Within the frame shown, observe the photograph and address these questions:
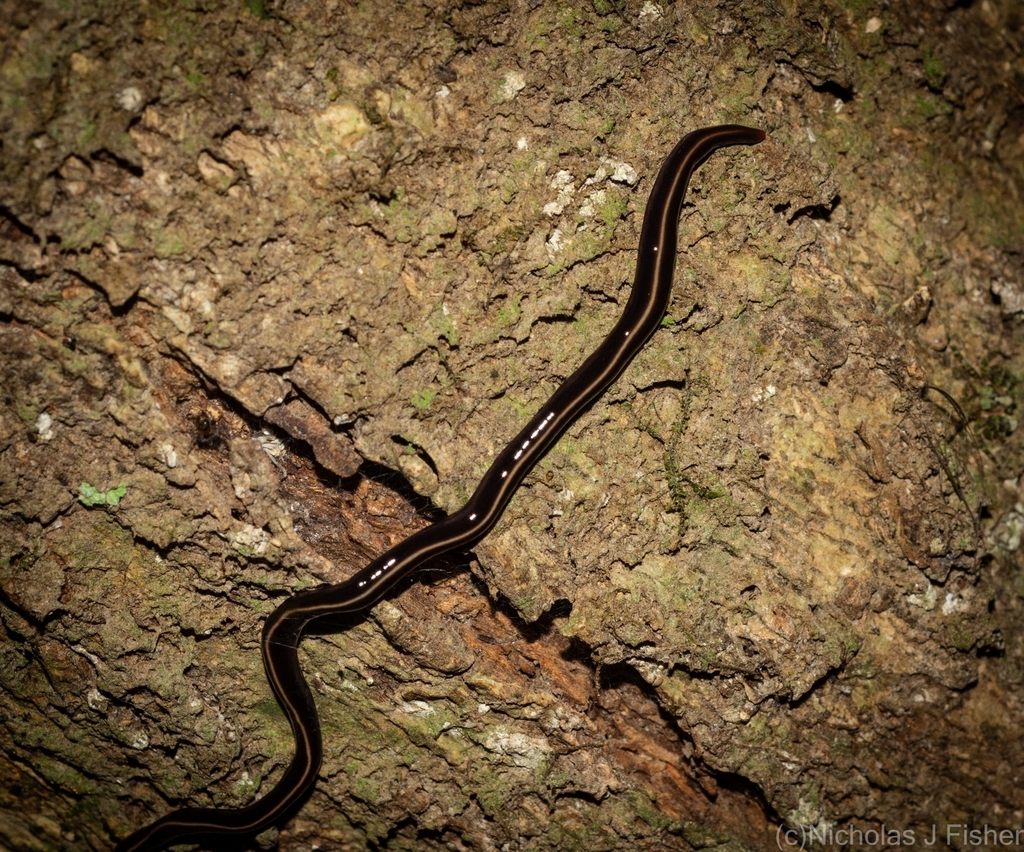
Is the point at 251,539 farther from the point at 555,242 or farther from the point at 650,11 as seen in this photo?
the point at 650,11

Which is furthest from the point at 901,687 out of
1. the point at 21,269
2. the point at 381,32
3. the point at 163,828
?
the point at 21,269

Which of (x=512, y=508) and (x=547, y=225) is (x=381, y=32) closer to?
(x=547, y=225)

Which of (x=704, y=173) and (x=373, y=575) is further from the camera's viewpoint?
(x=704, y=173)

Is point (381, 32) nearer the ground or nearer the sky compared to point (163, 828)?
nearer the sky

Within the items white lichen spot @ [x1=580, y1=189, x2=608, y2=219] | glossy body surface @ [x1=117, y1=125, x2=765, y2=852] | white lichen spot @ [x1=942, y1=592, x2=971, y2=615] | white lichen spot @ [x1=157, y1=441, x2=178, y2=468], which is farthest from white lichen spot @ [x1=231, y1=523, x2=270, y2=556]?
white lichen spot @ [x1=942, y1=592, x2=971, y2=615]

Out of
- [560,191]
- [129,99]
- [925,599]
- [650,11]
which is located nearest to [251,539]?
[129,99]

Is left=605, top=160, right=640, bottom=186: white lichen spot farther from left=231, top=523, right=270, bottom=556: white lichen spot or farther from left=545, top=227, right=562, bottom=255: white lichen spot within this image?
left=231, top=523, right=270, bottom=556: white lichen spot
